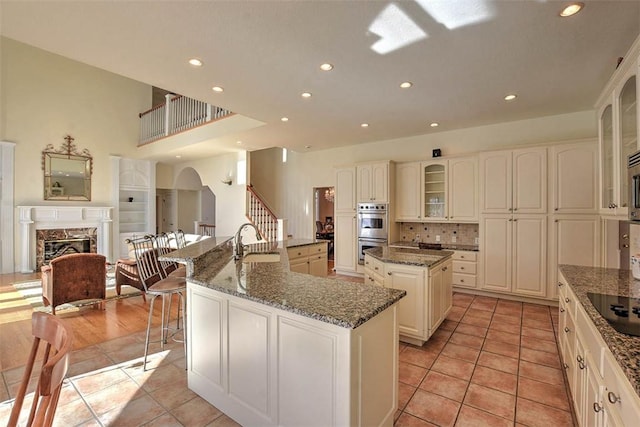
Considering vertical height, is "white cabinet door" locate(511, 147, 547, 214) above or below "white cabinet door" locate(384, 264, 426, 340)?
above

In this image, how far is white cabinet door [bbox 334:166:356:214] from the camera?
601 cm

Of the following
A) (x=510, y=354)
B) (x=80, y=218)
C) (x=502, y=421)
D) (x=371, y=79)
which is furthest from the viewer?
(x=80, y=218)

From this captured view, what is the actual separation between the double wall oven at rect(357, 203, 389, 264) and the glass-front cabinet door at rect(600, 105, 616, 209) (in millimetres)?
3073

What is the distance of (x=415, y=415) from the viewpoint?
2.00m

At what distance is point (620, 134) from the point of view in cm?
246

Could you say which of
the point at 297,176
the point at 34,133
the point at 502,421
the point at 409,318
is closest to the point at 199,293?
the point at 409,318

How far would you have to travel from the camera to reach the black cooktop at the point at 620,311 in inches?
50.9

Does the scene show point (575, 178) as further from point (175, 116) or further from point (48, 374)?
point (175, 116)

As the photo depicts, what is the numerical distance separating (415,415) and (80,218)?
8.45 metres

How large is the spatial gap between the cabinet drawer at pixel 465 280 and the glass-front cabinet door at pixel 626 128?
8.33 feet

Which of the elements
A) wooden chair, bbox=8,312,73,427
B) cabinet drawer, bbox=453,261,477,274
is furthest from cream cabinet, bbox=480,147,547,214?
wooden chair, bbox=8,312,73,427

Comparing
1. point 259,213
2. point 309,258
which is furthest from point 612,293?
point 259,213

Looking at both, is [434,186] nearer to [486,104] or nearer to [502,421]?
[486,104]

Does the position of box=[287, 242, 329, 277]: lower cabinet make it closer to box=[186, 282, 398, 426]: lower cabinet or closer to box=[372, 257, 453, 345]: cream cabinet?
box=[372, 257, 453, 345]: cream cabinet
